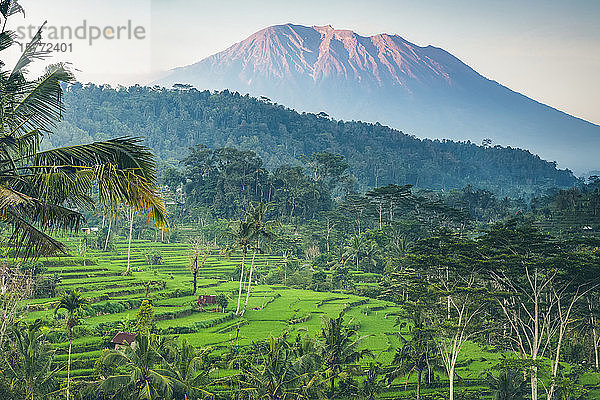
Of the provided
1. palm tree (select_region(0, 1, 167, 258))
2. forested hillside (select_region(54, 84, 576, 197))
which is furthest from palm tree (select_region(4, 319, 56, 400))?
forested hillside (select_region(54, 84, 576, 197))

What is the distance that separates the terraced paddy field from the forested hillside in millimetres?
56796

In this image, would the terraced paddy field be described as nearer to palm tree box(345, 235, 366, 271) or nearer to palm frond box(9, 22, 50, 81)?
palm tree box(345, 235, 366, 271)

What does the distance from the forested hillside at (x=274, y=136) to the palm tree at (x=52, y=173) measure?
84447 mm

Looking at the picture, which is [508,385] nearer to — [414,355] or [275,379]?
[414,355]

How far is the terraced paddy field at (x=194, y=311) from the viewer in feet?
67.6

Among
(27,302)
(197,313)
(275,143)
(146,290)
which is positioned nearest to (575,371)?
(197,313)

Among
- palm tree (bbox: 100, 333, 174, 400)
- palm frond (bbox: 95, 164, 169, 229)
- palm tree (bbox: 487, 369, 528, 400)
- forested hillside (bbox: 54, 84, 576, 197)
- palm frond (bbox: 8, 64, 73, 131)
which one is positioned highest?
forested hillside (bbox: 54, 84, 576, 197)

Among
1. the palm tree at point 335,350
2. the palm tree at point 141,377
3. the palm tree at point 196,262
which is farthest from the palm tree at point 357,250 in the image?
the palm tree at point 141,377

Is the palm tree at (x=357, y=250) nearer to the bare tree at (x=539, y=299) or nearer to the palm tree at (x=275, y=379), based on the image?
Answer: the bare tree at (x=539, y=299)

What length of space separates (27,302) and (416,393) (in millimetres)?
15266

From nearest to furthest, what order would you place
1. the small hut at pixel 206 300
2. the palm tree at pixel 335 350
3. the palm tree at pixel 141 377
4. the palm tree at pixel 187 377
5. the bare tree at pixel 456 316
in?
the palm tree at pixel 141 377 < the palm tree at pixel 187 377 < the palm tree at pixel 335 350 < the bare tree at pixel 456 316 < the small hut at pixel 206 300

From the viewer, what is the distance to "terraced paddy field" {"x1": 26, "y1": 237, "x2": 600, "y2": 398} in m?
20.6

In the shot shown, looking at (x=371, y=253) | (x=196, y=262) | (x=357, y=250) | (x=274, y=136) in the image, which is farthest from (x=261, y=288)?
(x=274, y=136)

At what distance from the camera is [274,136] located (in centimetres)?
10462
